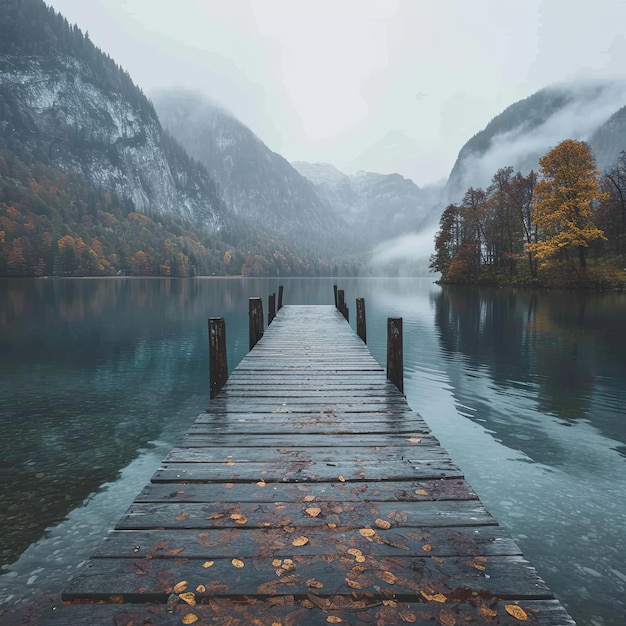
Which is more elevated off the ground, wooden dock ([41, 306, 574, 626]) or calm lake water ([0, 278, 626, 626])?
wooden dock ([41, 306, 574, 626])

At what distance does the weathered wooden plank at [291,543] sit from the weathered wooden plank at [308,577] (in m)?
0.07

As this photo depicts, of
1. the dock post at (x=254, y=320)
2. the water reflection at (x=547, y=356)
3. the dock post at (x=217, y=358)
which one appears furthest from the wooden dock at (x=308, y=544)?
the dock post at (x=254, y=320)

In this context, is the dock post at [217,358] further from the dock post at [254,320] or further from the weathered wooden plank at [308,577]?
the dock post at [254,320]

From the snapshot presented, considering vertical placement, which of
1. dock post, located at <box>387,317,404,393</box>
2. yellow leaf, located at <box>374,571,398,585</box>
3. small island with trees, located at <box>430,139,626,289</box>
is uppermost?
small island with trees, located at <box>430,139,626,289</box>

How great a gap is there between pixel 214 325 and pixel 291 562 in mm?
6563

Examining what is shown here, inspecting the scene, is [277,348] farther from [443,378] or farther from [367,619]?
[367,619]

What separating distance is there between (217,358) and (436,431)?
573 centimetres

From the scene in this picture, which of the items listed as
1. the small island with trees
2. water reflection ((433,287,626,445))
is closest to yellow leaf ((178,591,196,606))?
water reflection ((433,287,626,445))

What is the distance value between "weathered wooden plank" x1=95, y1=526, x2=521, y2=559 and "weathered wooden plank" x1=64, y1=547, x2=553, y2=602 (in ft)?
0.23

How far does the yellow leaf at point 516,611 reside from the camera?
252 centimetres

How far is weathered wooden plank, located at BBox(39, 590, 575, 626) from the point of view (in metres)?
2.50

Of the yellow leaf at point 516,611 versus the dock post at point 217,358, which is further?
the dock post at point 217,358

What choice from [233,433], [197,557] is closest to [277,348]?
[233,433]

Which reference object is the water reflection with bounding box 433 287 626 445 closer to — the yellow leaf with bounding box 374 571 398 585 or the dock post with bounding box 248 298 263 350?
the dock post with bounding box 248 298 263 350
